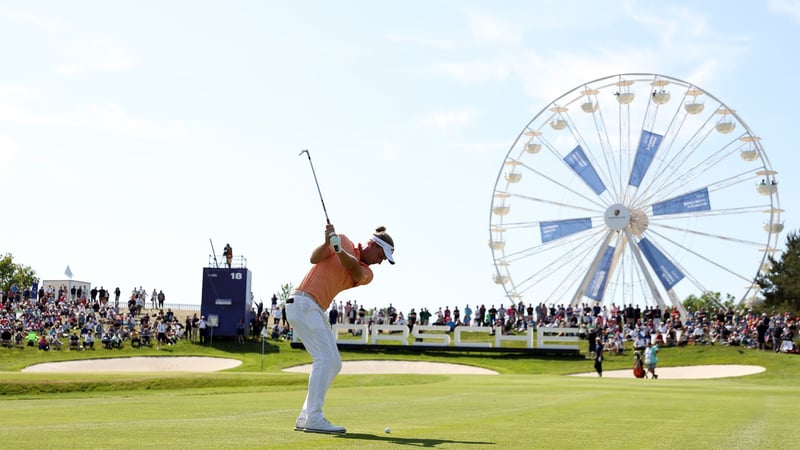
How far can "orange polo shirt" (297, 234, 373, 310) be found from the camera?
32.7ft

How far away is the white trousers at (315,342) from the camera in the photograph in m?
9.85

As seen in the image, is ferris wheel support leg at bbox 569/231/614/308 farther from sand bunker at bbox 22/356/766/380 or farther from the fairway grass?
the fairway grass

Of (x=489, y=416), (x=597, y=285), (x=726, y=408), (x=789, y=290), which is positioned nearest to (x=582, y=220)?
(x=597, y=285)

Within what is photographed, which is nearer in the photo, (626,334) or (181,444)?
(181,444)

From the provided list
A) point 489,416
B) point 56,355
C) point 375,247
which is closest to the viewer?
point 375,247

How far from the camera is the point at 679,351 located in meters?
50.5

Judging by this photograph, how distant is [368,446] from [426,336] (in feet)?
158

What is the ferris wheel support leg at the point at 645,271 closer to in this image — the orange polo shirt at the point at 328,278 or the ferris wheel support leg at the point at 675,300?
the ferris wheel support leg at the point at 675,300

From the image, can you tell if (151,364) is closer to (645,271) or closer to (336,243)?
(645,271)

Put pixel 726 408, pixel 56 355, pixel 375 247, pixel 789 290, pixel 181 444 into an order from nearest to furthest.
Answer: pixel 181 444, pixel 375 247, pixel 726 408, pixel 56 355, pixel 789 290

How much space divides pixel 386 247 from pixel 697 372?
39921mm

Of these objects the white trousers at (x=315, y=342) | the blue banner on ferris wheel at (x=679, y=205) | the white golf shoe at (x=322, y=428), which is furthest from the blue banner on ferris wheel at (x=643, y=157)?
the white golf shoe at (x=322, y=428)

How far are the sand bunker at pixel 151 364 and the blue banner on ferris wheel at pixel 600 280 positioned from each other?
2072 cm

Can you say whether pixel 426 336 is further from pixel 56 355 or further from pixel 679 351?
pixel 56 355
